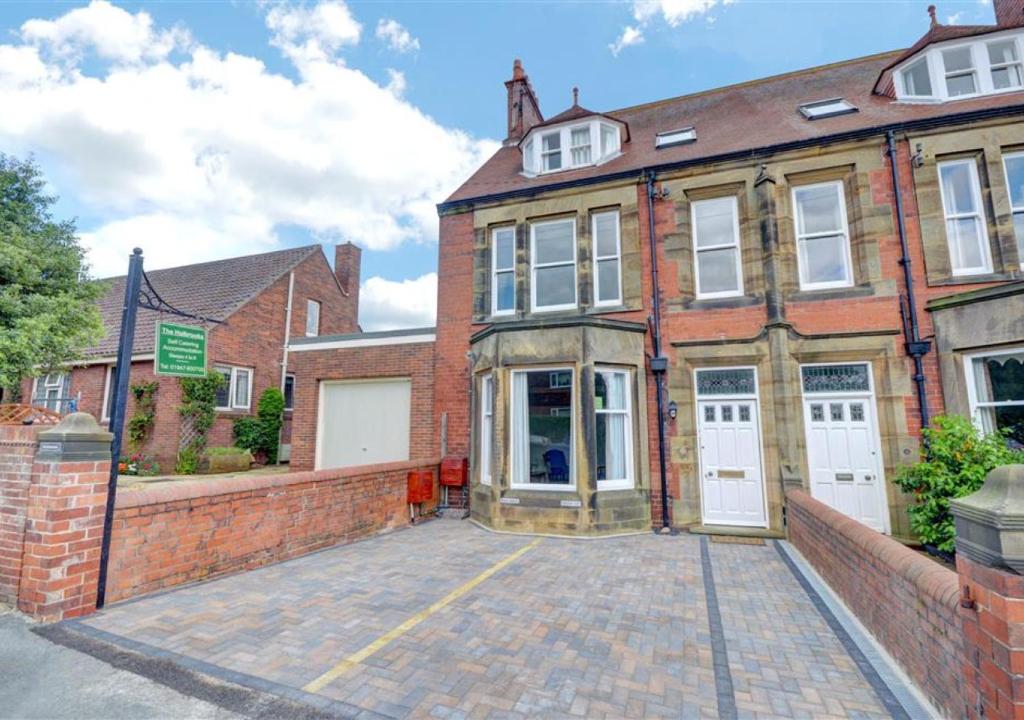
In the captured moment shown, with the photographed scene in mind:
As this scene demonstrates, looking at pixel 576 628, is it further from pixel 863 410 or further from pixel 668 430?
pixel 863 410

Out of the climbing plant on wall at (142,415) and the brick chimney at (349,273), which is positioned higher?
the brick chimney at (349,273)

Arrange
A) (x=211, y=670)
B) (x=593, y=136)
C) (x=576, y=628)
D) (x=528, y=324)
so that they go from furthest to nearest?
(x=593, y=136)
(x=528, y=324)
(x=576, y=628)
(x=211, y=670)

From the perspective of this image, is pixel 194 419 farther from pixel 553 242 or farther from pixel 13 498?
pixel 553 242

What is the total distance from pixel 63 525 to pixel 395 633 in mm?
3118

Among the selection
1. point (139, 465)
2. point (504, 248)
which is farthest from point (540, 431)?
point (139, 465)

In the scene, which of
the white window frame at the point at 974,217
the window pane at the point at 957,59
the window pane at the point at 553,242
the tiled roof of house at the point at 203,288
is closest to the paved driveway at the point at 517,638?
the white window frame at the point at 974,217

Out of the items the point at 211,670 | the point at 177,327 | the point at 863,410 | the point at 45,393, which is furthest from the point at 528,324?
the point at 45,393

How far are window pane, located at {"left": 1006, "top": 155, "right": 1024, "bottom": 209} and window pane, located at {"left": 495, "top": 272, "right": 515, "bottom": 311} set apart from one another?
347 inches

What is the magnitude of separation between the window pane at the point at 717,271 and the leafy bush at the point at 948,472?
3834 mm

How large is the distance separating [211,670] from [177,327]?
371cm

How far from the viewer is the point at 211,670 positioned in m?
3.42

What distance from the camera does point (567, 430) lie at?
843 centimetres

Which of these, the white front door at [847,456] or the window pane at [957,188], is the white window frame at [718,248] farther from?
the window pane at [957,188]

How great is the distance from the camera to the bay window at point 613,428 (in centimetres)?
831
